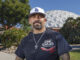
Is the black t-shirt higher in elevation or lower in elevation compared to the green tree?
lower

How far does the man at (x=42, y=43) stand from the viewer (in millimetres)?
2426

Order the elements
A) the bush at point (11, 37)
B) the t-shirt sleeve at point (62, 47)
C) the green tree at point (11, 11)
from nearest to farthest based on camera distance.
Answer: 1. the t-shirt sleeve at point (62, 47)
2. the bush at point (11, 37)
3. the green tree at point (11, 11)

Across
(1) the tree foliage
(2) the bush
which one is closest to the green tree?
(2) the bush

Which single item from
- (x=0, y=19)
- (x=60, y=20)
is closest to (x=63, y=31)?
(x=0, y=19)

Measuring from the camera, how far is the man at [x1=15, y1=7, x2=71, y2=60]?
2426 millimetres

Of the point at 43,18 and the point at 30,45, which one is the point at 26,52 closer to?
the point at 30,45

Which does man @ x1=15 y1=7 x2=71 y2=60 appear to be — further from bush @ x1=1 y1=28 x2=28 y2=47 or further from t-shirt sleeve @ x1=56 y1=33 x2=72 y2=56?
Result: bush @ x1=1 y1=28 x2=28 y2=47

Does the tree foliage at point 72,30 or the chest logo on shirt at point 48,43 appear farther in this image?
the tree foliage at point 72,30

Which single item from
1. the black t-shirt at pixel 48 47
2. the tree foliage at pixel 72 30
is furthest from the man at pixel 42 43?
the tree foliage at pixel 72 30

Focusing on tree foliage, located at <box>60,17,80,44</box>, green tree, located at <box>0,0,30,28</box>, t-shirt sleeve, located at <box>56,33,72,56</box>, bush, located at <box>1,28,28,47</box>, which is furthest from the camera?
tree foliage, located at <box>60,17,80,44</box>

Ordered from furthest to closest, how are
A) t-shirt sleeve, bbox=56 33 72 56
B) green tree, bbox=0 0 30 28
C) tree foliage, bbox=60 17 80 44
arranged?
tree foliage, bbox=60 17 80 44 → green tree, bbox=0 0 30 28 → t-shirt sleeve, bbox=56 33 72 56

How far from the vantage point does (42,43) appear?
98.2 inches

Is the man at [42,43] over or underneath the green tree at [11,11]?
underneath

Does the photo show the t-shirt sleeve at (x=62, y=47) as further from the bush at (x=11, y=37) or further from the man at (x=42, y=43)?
the bush at (x=11, y=37)
